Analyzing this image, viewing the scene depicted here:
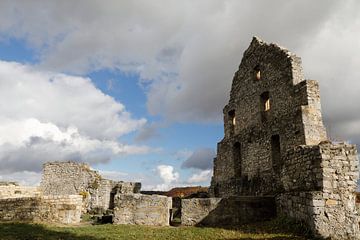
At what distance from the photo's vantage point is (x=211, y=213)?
1304 centimetres

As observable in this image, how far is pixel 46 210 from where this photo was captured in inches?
581

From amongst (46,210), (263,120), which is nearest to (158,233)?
(46,210)

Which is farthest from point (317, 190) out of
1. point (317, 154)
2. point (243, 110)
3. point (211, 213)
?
point (243, 110)

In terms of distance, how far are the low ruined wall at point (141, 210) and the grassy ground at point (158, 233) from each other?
1242mm

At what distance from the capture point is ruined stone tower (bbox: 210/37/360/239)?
388 inches

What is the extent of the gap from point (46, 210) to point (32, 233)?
13.3ft

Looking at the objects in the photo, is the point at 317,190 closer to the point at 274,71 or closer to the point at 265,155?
the point at 265,155

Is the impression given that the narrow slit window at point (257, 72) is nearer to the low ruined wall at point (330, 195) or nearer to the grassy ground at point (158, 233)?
the low ruined wall at point (330, 195)

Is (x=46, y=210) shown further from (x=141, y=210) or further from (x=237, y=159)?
(x=237, y=159)

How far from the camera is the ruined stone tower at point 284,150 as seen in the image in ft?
32.3

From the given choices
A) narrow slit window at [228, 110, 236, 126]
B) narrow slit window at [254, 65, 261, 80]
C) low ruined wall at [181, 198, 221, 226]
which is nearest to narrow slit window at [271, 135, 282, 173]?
narrow slit window at [254, 65, 261, 80]

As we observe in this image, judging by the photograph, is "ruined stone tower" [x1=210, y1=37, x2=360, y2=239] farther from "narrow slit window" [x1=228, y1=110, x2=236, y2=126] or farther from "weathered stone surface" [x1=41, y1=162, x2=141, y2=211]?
"weathered stone surface" [x1=41, y1=162, x2=141, y2=211]

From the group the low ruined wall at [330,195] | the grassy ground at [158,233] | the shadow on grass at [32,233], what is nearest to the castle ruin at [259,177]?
the low ruined wall at [330,195]

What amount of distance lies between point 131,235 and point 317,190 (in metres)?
6.16
